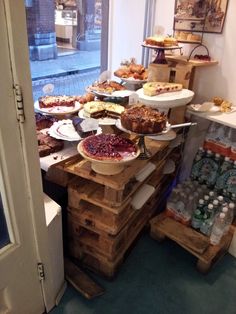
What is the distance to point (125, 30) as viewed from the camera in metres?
2.23

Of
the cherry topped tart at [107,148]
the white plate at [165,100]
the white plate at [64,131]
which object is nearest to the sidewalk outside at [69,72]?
the white plate at [64,131]

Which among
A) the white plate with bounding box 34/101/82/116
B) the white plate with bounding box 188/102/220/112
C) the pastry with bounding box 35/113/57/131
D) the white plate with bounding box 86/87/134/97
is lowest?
the pastry with bounding box 35/113/57/131

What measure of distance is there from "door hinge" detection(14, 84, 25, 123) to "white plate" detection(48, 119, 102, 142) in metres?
0.55

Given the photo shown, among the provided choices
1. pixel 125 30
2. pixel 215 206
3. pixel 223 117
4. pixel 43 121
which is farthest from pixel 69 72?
pixel 215 206

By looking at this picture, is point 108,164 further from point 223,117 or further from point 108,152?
point 223,117

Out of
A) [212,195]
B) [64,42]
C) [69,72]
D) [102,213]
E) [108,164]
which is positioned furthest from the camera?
[69,72]

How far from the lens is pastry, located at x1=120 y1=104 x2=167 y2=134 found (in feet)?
4.18

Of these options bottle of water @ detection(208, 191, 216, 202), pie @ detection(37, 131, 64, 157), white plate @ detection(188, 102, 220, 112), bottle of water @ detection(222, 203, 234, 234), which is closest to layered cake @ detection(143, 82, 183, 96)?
white plate @ detection(188, 102, 220, 112)

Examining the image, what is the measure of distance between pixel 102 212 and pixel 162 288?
0.57m

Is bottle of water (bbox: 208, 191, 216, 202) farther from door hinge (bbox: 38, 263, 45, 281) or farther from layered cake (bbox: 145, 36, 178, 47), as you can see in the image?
door hinge (bbox: 38, 263, 45, 281)

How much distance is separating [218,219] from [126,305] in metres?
0.73

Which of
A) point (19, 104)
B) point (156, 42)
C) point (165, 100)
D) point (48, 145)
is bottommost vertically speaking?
point (48, 145)

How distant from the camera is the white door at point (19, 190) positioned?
76 cm

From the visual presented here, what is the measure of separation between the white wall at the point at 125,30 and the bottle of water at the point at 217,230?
4.58ft
